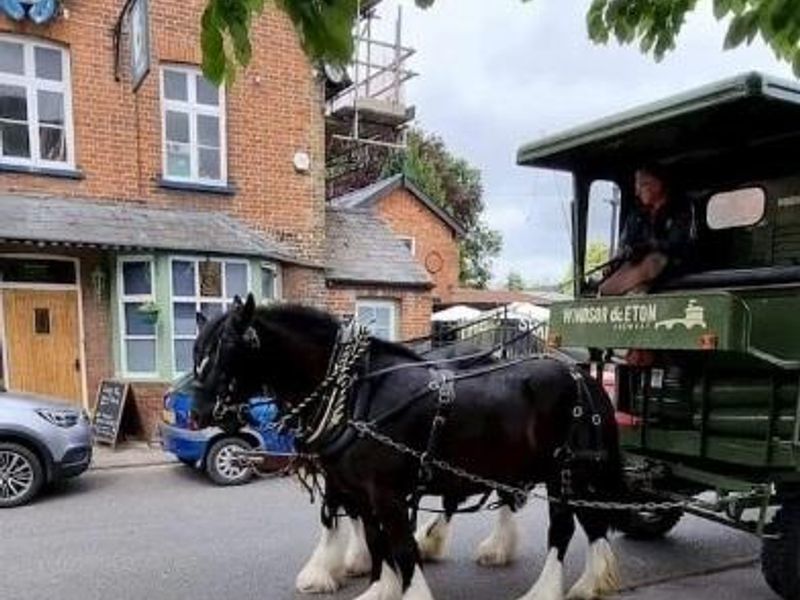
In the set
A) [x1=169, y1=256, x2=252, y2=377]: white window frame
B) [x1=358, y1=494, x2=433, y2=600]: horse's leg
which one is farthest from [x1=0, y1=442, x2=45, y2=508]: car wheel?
[x1=358, y1=494, x2=433, y2=600]: horse's leg

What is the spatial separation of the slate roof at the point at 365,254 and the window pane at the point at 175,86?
3448 mm

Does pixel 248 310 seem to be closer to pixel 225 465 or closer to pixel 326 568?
pixel 326 568

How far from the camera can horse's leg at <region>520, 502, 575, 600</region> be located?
4727 mm

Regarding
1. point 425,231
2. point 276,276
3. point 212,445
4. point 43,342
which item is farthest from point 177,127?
point 425,231

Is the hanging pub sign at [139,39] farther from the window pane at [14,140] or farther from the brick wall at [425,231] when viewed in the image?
the brick wall at [425,231]

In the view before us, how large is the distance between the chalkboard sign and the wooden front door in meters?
0.42

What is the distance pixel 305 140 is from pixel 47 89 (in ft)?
12.9

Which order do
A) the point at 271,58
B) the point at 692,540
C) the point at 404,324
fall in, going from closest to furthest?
the point at 692,540 → the point at 271,58 → the point at 404,324

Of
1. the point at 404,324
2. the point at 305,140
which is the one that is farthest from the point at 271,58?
the point at 404,324

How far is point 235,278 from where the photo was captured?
12.2 m

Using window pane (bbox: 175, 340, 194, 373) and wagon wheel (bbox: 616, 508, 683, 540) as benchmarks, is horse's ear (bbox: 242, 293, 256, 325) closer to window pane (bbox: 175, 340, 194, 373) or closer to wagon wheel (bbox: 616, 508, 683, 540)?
wagon wheel (bbox: 616, 508, 683, 540)

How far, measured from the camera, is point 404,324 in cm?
1471

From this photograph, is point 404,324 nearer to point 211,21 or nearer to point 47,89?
point 47,89

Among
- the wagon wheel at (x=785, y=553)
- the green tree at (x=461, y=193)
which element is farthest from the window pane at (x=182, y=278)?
the green tree at (x=461, y=193)
